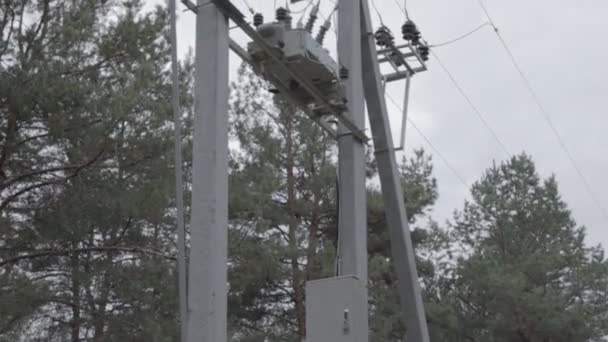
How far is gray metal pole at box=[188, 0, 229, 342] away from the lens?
4.20m

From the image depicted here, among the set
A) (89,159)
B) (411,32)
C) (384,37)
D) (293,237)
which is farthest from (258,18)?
(293,237)

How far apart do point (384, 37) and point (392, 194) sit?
1894 mm

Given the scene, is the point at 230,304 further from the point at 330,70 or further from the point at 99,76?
the point at 330,70

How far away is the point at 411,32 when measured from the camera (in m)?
8.91

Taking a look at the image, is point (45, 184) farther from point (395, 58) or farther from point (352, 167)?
point (352, 167)

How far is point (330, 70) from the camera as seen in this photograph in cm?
614

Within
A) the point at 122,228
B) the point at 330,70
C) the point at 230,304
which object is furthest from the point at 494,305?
the point at 330,70

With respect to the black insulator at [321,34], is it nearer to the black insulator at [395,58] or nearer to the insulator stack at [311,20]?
the insulator stack at [311,20]

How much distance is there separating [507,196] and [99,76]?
17.6 metres

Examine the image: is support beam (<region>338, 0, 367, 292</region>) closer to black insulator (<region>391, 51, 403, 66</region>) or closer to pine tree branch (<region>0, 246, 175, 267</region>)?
black insulator (<region>391, 51, 403, 66</region>)

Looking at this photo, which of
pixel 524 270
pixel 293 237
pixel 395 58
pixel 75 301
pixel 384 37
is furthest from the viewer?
pixel 524 270

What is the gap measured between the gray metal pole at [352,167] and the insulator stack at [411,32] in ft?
5.51

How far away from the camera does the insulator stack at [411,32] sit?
29.1ft

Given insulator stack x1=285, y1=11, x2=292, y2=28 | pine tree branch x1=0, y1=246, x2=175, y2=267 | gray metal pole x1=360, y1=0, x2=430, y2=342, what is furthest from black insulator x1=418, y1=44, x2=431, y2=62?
pine tree branch x1=0, y1=246, x2=175, y2=267
